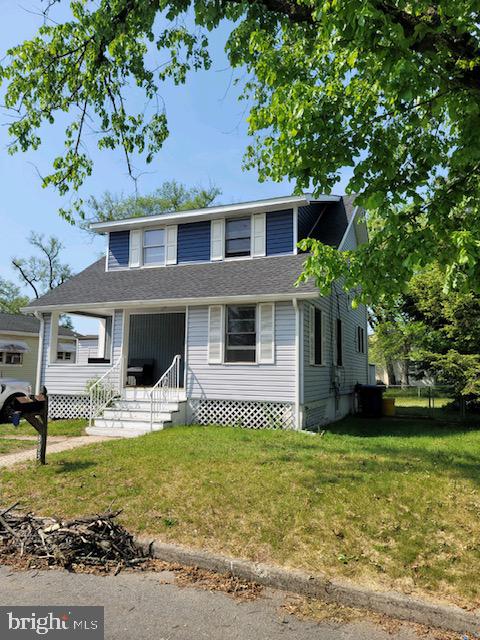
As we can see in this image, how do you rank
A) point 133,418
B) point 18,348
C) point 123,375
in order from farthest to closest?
1. point 18,348
2. point 123,375
3. point 133,418

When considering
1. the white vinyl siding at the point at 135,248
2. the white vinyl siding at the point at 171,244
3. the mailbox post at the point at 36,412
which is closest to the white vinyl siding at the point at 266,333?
the white vinyl siding at the point at 171,244

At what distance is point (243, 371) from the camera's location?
11383 mm

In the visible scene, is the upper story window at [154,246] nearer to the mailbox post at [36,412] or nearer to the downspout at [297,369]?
the downspout at [297,369]

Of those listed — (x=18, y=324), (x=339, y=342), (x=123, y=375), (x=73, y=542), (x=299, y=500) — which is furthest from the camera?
(x=18, y=324)

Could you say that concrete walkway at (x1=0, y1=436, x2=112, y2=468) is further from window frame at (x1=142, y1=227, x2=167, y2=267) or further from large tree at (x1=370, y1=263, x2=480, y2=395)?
large tree at (x1=370, y1=263, x2=480, y2=395)

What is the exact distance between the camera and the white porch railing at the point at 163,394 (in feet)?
36.0

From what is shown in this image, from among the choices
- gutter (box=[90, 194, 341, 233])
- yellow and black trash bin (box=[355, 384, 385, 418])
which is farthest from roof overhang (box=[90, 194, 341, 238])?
yellow and black trash bin (box=[355, 384, 385, 418])

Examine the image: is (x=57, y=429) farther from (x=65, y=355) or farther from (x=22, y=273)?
(x=22, y=273)

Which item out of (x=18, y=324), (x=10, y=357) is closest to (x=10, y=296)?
(x=18, y=324)

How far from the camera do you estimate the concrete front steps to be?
420 inches

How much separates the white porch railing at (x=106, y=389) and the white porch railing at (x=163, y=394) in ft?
3.95

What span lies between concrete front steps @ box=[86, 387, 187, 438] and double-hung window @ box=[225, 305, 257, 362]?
71.6 inches

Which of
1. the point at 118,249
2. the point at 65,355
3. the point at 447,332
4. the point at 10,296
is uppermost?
the point at 10,296

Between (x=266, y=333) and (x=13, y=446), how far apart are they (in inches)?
242
